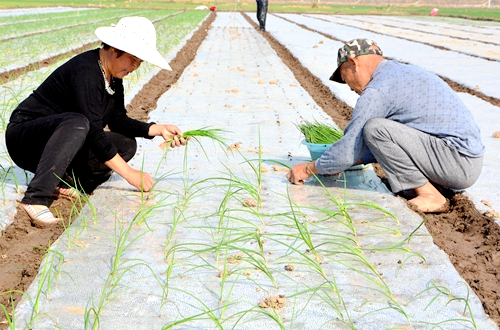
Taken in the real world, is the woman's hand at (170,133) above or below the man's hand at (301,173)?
above

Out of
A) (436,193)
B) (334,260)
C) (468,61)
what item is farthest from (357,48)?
(468,61)

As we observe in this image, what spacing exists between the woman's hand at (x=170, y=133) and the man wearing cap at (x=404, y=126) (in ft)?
2.56

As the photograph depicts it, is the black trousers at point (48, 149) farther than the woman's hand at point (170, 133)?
No

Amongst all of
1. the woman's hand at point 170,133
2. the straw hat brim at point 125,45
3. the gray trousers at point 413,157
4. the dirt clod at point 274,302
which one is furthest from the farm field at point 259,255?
the straw hat brim at point 125,45

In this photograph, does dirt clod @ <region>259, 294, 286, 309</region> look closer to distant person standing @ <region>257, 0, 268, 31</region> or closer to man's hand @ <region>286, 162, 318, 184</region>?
man's hand @ <region>286, 162, 318, 184</region>

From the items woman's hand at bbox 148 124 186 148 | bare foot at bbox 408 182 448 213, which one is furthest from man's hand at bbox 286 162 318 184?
woman's hand at bbox 148 124 186 148

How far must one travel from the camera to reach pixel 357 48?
3.19 m

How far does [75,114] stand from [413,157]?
174 centimetres

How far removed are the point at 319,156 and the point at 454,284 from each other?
1388mm

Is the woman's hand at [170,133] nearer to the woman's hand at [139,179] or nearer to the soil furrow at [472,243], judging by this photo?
the woman's hand at [139,179]

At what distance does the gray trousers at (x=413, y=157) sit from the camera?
129 inches

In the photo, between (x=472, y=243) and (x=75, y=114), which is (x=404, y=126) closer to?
(x=472, y=243)

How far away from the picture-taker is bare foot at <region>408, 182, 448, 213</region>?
3.41 metres

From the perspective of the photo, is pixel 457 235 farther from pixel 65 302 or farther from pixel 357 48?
pixel 65 302
